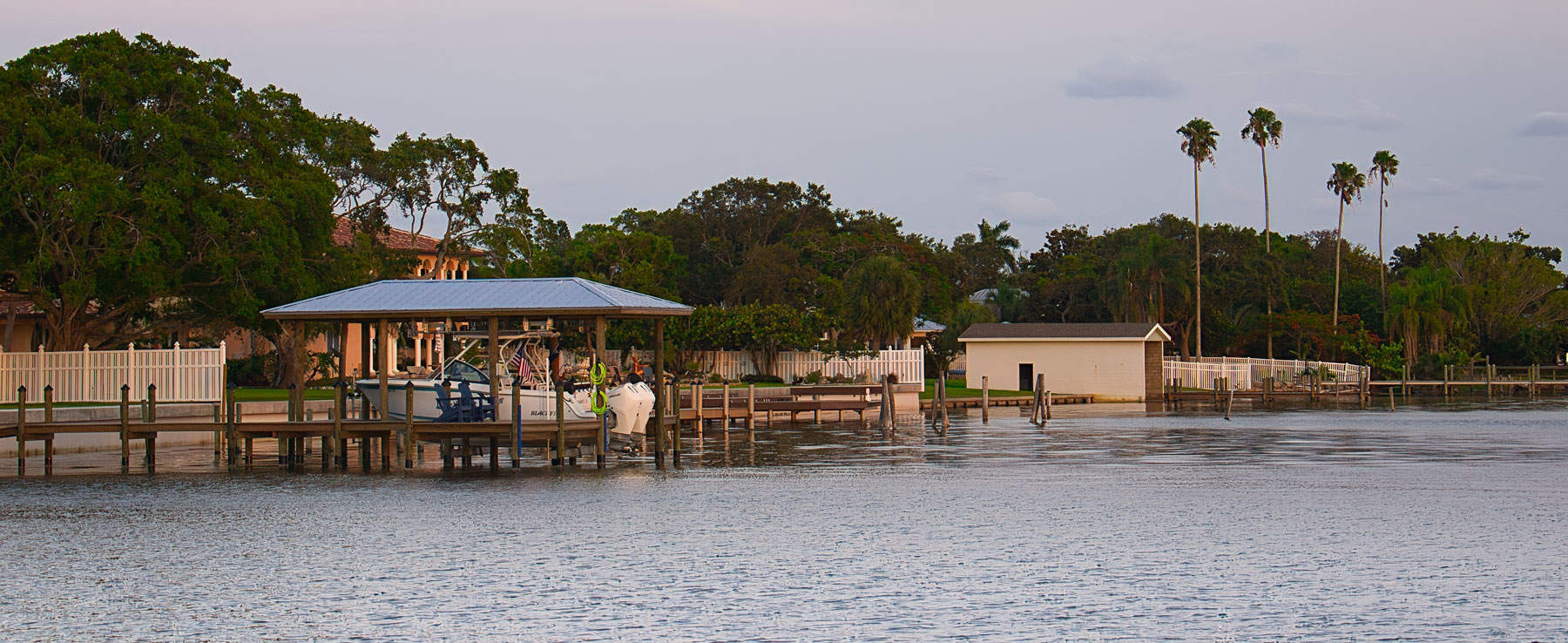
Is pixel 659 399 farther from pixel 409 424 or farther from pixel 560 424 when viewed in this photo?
pixel 409 424

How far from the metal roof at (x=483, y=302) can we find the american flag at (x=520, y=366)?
84.7 inches

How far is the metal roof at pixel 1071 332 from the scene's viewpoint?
6531 centimetres

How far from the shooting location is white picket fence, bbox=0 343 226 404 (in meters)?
36.3

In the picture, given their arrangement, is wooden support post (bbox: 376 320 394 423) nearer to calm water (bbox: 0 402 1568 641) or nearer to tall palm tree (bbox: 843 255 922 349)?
calm water (bbox: 0 402 1568 641)

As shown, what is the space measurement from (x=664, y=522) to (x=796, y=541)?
98.2 inches

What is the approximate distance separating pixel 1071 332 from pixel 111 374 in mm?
40881

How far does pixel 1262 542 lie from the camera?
18.3 metres

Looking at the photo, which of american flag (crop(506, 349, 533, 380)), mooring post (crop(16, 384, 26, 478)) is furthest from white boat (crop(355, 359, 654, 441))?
mooring post (crop(16, 384, 26, 478))

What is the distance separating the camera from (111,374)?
36594 mm

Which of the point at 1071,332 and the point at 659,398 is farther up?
the point at 1071,332

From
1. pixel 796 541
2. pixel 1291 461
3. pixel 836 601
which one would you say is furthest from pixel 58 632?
A: pixel 1291 461

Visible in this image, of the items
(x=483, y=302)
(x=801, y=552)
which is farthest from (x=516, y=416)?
(x=801, y=552)

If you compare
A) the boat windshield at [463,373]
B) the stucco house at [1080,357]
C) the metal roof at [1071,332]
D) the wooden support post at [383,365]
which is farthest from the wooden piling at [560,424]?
the metal roof at [1071,332]

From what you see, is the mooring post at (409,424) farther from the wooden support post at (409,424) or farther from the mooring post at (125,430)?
the mooring post at (125,430)
